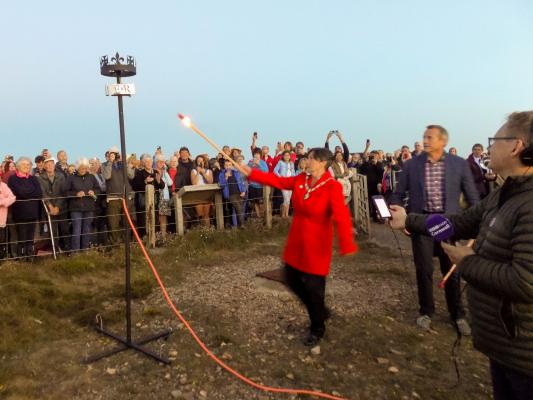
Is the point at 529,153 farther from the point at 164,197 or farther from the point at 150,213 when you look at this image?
the point at 164,197

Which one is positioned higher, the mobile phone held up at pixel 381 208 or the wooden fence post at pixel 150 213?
the mobile phone held up at pixel 381 208

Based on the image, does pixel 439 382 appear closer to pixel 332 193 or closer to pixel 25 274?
pixel 332 193

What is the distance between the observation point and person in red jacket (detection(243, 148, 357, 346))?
186 inches

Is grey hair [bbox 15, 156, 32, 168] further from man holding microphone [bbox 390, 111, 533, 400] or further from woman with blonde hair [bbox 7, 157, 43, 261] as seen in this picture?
man holding microphone [bbox 390, 111, 533, 400]

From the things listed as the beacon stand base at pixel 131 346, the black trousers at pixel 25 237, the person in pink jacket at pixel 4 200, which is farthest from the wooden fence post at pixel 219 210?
the beacon stand base at pixel 131 346

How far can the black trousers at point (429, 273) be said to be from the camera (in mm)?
5543

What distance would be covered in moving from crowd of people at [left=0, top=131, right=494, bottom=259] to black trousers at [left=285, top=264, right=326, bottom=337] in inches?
112

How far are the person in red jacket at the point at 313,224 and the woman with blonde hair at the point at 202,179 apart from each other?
6394mm

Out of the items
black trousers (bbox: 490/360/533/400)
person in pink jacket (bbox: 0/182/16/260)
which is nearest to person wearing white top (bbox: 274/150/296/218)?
person in pink jacket (bbox: 0/182/16/260)

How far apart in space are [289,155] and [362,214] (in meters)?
2.61

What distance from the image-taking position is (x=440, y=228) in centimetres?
278

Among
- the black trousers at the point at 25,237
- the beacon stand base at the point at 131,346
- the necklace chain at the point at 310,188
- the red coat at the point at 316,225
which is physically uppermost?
the necklace chain at the point at 310,188

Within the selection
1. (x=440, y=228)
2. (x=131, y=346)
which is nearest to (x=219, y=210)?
(x=131, y=346)

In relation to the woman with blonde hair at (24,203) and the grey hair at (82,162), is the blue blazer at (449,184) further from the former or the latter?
the woman with blonde hair at (24,203)
